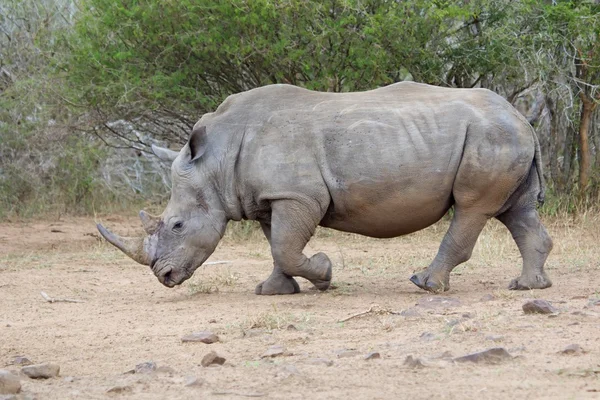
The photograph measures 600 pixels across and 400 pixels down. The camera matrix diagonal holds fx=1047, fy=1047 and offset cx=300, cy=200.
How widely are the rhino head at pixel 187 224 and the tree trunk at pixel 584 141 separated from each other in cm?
639

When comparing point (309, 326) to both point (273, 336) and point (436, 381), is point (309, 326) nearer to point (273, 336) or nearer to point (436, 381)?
point (273, 336)

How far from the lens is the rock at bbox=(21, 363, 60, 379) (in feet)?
16.8

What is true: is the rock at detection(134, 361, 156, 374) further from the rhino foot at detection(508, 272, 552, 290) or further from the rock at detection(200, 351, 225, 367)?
the rhino foot at detection(508, 272, 552, 290)

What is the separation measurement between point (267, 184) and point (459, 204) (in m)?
1.41

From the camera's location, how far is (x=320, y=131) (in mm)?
7707

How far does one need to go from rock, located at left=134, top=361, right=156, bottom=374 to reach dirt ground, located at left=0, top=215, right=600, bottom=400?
7 cm

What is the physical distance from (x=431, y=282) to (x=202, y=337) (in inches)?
95.9

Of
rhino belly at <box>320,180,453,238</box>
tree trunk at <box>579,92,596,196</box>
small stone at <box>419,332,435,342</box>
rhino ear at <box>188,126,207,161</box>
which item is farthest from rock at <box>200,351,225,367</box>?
tree trunk at <box>579,92,596,196</box>

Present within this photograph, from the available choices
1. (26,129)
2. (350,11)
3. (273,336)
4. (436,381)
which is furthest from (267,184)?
(26,129)

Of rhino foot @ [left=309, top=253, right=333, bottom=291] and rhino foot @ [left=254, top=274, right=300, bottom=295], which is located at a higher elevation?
rhino foot @ [left=309, top=253, right=333, bottom=291]

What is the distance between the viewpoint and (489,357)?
4.82 meters

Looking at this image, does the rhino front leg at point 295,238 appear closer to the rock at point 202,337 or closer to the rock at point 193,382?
Answer: the rock at point 202,337

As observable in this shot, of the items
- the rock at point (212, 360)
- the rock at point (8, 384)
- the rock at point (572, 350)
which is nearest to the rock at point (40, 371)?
the rock at point (8, 384)

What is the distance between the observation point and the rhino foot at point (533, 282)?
7750 mm
